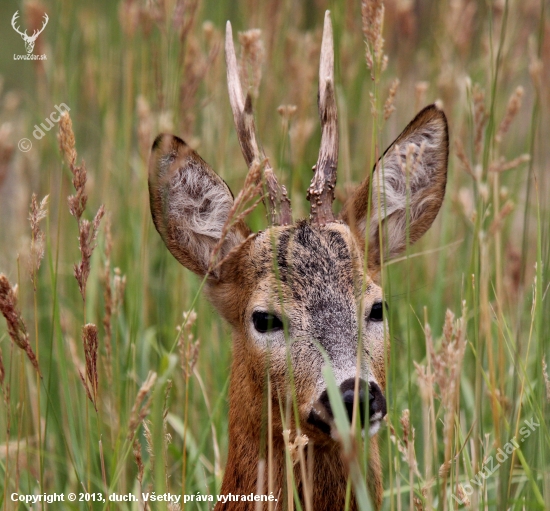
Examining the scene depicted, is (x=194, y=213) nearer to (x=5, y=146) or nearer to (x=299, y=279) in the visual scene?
(x=299, y=279)

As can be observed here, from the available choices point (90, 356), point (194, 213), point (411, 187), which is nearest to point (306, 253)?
point (194, 213)

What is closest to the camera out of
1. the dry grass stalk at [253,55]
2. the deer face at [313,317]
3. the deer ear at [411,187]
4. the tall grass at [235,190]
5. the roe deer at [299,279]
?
the deer face at [313,317]

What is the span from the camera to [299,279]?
329 centimetres

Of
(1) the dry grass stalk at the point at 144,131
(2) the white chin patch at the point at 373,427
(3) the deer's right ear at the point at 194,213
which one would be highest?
(1) the dry grass stalk at the point at 144,131

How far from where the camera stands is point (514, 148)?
5941 mm

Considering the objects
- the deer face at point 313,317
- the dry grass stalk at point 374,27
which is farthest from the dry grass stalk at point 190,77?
the dry grass stalk at point 374,27

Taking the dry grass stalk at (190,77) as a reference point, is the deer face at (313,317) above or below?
below

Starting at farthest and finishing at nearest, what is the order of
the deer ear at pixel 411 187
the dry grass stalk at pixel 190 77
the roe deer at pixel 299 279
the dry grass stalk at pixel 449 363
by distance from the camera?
the dry grass stalk at pixel 190 77 → the deer ear at pixel 411 187 → the roe deer at pixel 299 279 → the dry grass stalk at pixel 449 363

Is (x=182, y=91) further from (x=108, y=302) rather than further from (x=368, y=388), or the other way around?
(x=368, y=388)

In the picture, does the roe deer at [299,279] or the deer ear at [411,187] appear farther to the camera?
the deer ear at [411,187]

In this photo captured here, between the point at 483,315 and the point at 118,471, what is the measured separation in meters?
1.22

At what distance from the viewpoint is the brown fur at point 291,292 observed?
3.12 m

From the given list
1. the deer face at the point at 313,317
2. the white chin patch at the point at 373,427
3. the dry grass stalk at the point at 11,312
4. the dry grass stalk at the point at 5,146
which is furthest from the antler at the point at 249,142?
the dry grass stalk at the point at 11,312

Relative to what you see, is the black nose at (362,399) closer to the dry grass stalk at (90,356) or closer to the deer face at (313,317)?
the deer face at (313,317)
